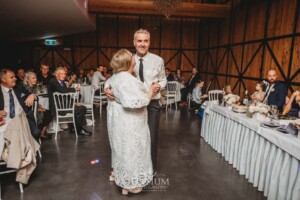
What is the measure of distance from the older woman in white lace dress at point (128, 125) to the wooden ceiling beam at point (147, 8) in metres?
6.20

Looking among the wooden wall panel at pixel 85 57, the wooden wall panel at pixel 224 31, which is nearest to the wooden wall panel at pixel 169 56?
the wooden wall panel at pixel 224 31

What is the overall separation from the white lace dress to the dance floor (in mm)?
359

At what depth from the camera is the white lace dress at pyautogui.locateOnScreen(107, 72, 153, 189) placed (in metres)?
2.12

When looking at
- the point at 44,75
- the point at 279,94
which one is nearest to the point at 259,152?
the point at 279,94

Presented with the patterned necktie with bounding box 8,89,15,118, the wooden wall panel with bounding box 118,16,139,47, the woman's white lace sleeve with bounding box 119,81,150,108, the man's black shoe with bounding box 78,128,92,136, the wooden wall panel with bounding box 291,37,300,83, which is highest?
the wooden wall panel with bounding box 118,16,139,47

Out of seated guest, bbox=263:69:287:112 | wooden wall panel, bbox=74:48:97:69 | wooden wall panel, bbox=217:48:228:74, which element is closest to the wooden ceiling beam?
wooden wall panel, bbox=217:48:228:74

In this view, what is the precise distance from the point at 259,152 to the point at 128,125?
5.53ft

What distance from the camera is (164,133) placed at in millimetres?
4988

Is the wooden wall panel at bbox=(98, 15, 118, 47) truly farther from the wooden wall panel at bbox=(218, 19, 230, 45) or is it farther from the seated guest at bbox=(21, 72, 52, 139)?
the seated guest at bbox=(21, 72, 52, 139)

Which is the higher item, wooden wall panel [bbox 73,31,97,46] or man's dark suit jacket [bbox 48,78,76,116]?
wooden wall panel [bbox 73,31,97,46]

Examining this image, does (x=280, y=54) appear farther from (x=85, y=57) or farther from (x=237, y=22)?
(x=85, y=57)

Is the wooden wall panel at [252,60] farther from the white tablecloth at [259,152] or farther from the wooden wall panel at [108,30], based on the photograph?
the wooden wall panel at [108,30]

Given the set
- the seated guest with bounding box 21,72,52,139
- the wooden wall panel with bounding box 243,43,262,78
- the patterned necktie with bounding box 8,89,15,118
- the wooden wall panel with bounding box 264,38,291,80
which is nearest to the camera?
the patterned necktie with bounding box 8,89,15,118

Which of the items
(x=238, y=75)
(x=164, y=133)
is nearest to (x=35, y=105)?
(x=164, y=133)
